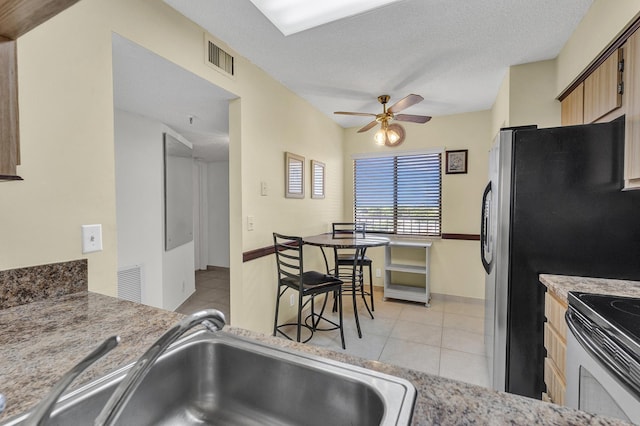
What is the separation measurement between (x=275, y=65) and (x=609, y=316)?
2.58 m

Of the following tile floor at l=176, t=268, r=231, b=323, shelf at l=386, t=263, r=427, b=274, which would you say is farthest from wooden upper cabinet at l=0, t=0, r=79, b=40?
shelf at l=386, t=263, r=427, b=274

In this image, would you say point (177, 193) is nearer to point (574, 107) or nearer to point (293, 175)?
point (293, 175)

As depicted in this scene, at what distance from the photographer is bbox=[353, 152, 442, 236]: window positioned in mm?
3867

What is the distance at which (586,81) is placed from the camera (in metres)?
1.84

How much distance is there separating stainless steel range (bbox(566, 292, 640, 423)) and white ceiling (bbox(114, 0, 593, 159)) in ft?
5.61

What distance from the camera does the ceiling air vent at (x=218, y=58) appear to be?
1.95 metres

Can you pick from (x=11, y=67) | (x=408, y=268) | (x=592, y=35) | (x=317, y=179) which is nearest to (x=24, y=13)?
(x=11, y=67)

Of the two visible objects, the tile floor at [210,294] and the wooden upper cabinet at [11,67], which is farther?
the tile floor at [210,294]

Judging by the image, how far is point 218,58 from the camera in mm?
2041

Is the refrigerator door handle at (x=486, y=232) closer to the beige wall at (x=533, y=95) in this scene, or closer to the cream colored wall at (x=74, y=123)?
the beige wall at (x=533, y=95)

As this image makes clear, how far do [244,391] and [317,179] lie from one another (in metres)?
2.92

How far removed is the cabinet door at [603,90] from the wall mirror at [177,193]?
3.43 meters

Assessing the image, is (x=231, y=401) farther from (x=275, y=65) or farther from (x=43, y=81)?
(x=275, y=65)

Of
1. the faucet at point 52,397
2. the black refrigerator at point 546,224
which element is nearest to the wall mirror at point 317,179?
the black refrigerator at point 546,224
